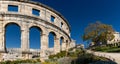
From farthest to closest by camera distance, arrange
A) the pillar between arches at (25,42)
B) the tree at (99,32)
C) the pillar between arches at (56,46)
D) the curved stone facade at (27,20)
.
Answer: the tree at (99,32), the pillar between arches at (56,46), the curved stone facade at (27,20), the pillar between arches at (25,42)

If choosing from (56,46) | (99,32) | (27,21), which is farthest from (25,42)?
(99,32)

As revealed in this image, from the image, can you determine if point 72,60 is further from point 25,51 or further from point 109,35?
point 109,35

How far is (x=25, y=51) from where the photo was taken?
139 ft

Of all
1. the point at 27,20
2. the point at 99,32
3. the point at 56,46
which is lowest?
the point at 56,46

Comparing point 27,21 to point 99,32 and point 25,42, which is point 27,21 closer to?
point 25,42

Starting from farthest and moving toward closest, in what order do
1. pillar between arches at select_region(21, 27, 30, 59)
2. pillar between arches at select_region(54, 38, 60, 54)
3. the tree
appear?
the tree < pillar between arches at select_region(54, 38, 60, 54) < pillar between arches at select_region(21, 27, 30, 59)

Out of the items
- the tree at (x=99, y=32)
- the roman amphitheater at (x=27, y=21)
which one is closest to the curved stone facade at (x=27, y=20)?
the roman amphitheater at (x=27, y=21)

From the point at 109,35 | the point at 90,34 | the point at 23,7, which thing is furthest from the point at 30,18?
the point at 109,35

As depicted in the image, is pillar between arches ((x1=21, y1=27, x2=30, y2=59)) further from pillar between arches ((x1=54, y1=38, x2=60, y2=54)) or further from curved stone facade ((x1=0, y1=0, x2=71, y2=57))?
pillar between arches ((x1=54, y1=38, x2=60, y2=54))

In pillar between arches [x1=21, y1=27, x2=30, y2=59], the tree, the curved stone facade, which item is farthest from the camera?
the tree

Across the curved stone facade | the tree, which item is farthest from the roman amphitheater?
the tree

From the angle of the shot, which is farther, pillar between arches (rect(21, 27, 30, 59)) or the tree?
the tree

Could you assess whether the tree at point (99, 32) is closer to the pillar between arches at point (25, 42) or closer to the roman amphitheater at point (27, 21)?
the roman amphitheater at point (27, 21)

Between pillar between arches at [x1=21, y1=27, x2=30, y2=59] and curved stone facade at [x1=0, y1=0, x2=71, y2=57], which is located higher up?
curved stone facade at [x1=0, y1=0, x2=71, y2=57]
